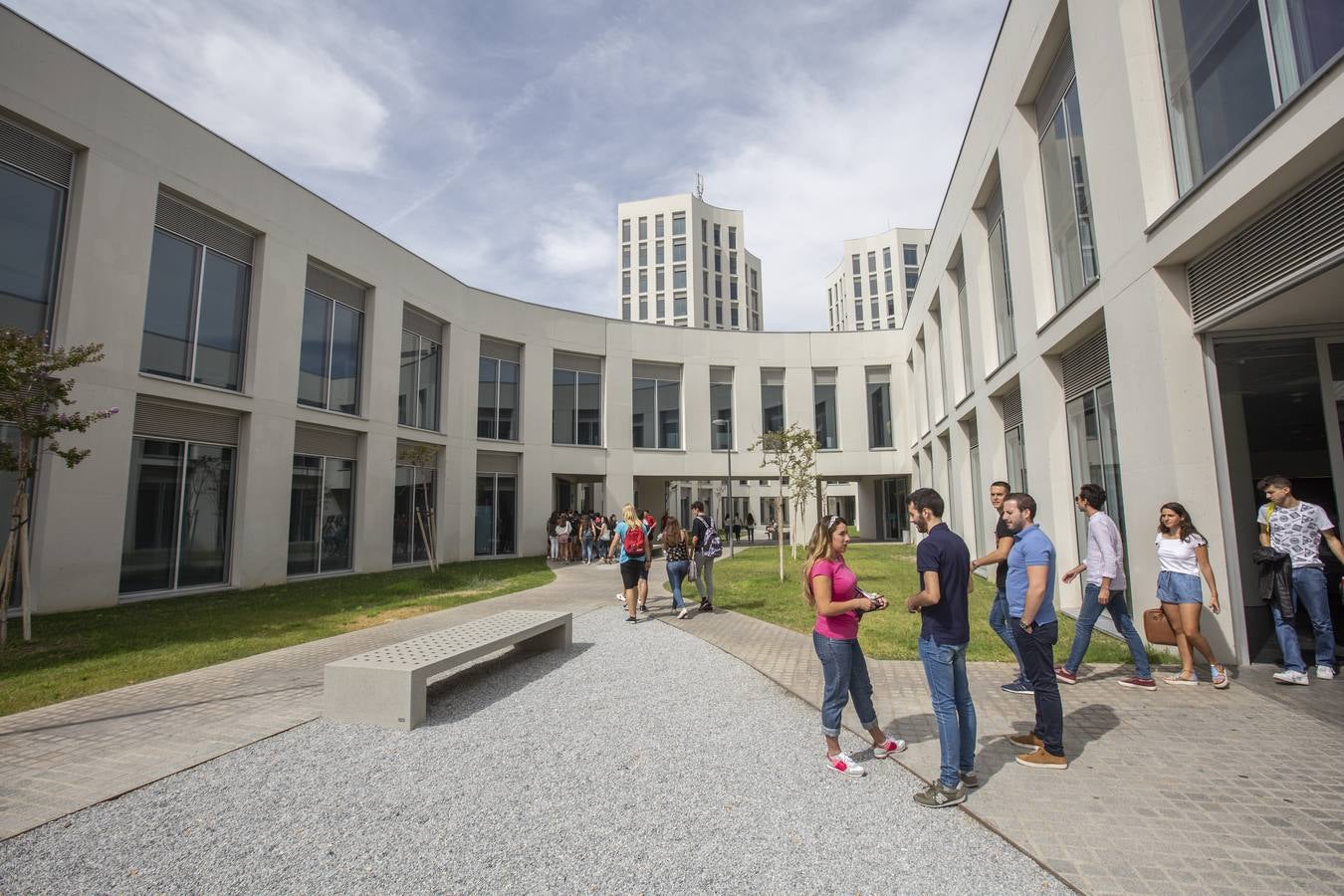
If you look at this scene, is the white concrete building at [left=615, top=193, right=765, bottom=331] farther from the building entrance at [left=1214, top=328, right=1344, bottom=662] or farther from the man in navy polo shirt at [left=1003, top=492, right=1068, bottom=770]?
the man in navy polo shirt at [left=1003, top=492, right=1068, bottom=770]

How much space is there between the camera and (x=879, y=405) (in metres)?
29.5

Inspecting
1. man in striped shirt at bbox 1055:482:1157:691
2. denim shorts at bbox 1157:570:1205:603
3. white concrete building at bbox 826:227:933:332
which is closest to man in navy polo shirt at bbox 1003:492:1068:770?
man in striped shirt at bbox 1055:482:1157:691

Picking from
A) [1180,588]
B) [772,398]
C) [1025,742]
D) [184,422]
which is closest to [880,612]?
[1180,588]

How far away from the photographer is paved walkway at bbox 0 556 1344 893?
311 centimetres

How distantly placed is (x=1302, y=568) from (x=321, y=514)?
18.5m

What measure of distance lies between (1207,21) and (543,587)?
1389 centimetres

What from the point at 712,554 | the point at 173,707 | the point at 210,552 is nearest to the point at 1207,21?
the point at 712,554

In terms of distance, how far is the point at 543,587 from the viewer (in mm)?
14648

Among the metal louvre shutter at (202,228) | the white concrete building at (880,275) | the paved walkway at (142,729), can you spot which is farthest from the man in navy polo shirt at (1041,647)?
the white concrete building at (880,275)

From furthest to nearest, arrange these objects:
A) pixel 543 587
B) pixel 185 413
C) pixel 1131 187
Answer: pixel 543 587 → pixel 185 413 → pixel 1131 187

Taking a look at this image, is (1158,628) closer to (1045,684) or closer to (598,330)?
(1045,684)

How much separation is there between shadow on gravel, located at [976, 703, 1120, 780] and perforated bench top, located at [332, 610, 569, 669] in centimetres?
428

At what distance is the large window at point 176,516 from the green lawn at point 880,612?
1037 cm

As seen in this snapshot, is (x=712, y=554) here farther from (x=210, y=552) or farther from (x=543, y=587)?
(x=210, y=552)
